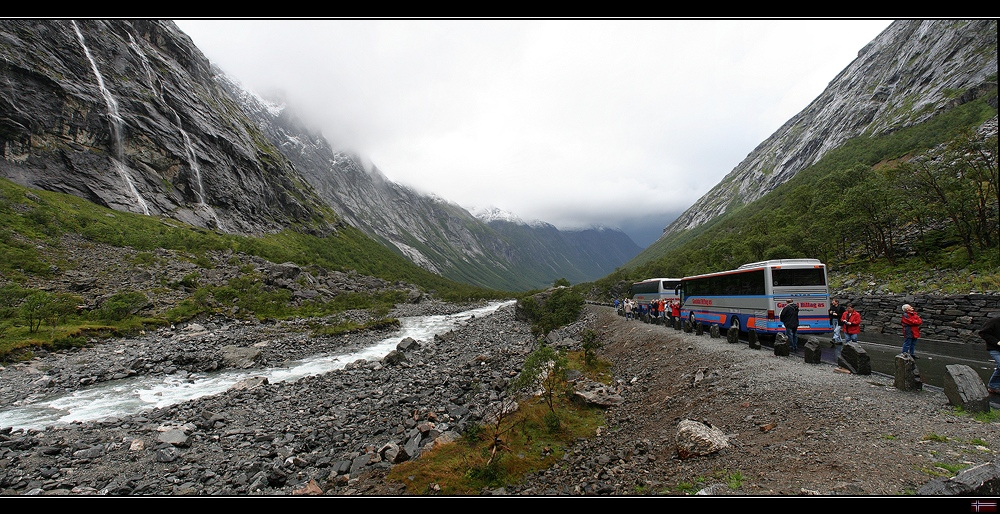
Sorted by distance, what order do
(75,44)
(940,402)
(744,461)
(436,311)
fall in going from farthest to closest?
(436,311)
(75,44)
(940,402)
(744,461)

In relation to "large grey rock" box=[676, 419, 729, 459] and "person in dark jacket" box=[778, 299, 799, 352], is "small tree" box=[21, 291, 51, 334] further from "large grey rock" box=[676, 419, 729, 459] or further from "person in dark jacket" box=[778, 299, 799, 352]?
"person in dark jacket" box=[778, 299, 799, 352]

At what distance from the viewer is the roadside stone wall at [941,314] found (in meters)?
19.5

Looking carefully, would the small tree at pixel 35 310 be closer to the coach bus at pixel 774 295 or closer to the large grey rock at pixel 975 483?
the large grey rock at pixel 975 483

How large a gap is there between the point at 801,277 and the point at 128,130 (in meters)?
112

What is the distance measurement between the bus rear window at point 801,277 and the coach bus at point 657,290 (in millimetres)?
20844

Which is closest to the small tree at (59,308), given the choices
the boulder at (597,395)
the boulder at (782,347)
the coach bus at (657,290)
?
the boulder at (597,395)

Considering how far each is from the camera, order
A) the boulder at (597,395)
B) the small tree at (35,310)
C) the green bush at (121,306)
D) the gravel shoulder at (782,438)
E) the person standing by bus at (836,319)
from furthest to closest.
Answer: the green bush at (121,306), the small tree at (35,310), the person standing by bus at (836,319), the boulder at (597,395), the gravel shoulder at (782,438)

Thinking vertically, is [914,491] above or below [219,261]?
below

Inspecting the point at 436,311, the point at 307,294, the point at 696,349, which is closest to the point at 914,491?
the point at 696,349

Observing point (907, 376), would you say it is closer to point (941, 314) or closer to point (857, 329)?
point (857, 329)

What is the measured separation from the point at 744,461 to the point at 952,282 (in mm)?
29106

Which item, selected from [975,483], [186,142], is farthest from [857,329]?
[186,142]
